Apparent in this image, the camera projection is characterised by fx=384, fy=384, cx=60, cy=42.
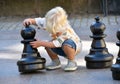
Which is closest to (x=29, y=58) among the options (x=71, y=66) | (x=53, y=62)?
(x=53, y=62)

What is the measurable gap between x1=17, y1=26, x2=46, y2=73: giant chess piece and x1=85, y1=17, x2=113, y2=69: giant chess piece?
614 mm

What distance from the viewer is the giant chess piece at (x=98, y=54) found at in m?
4.75

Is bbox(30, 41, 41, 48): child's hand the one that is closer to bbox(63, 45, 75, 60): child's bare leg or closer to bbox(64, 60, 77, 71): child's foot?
bbox(63, 45, 75, 60): child's bare leg

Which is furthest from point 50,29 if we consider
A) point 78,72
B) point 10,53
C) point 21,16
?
point 21,16

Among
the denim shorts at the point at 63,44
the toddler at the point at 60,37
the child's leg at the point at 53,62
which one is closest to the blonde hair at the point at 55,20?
the toddler at the point at 60,37

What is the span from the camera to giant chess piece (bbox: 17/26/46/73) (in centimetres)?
461

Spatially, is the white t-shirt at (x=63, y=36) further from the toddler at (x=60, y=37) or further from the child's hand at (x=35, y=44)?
the child's hand at (x=35, y=44)

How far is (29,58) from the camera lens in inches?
183

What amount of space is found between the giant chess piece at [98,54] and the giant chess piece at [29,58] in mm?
614

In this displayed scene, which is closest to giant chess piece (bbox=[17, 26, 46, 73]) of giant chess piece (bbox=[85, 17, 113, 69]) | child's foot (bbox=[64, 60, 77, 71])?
child's foot (bbox=[64, 60, 77, 71])

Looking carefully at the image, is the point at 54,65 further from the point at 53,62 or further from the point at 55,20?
the point at 55,20

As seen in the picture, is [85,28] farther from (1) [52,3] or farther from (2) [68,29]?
(2) [68,29]

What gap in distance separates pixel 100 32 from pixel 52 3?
23.7 feet

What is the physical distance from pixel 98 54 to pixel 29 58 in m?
0.87
